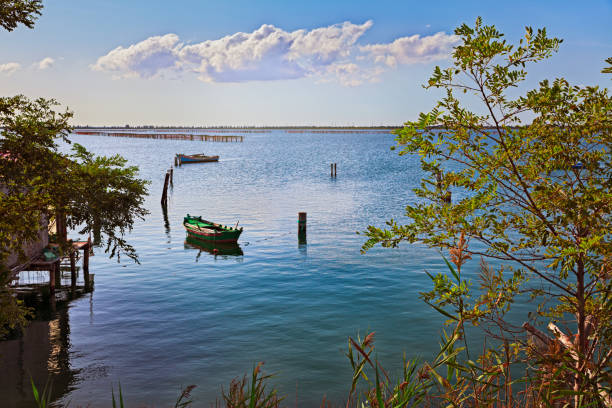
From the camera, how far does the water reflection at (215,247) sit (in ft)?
101

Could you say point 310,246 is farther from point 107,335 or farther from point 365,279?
point 107,335

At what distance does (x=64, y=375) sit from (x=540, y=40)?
51.3 ft

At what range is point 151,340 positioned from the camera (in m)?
17.5

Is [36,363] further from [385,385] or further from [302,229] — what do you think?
[302,229]

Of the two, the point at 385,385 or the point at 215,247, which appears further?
the point at 215,247

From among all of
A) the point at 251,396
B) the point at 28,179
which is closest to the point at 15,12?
the point at 28,179

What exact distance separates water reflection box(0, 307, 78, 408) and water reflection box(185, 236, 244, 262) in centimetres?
1201

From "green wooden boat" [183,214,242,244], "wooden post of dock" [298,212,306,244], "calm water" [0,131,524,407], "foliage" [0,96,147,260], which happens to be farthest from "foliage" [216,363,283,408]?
"wooden post of dock" [298,212,306,244]

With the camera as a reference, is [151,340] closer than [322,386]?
No

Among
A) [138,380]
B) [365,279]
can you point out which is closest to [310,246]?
[365,279]

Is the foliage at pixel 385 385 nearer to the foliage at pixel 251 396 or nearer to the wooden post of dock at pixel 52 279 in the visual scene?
the foliage at pixel 251 396

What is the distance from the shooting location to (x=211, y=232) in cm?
3203

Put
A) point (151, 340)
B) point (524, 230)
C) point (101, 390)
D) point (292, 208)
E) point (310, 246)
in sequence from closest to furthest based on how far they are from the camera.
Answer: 1. point (524, 230)
2. point (101, 390)
3. point (151, 340)
4. point (310, 246)
5. point (292, 208)

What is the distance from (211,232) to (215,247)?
107cm
